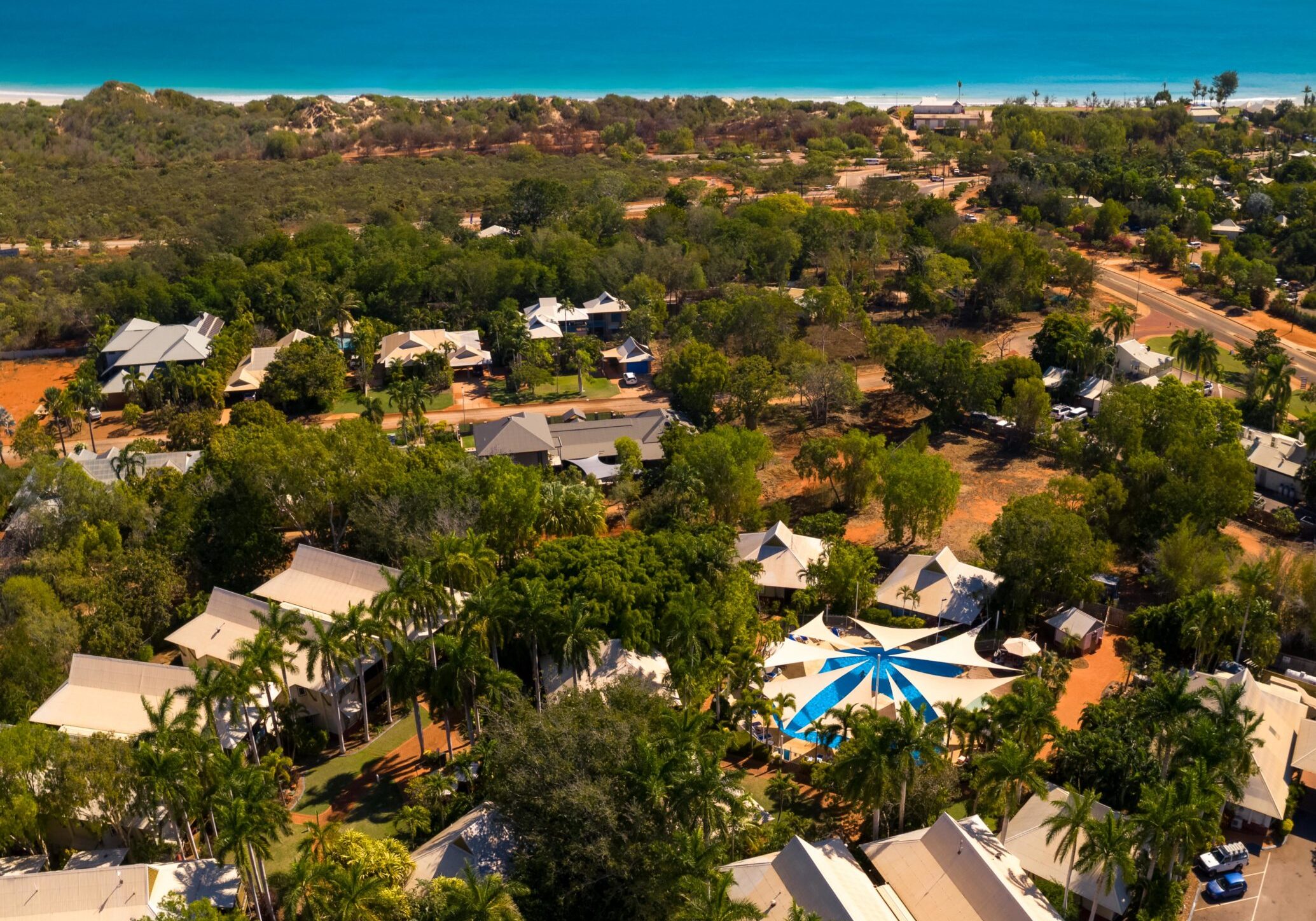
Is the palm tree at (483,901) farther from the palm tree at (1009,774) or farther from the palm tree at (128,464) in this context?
the palm tree at (128,464)

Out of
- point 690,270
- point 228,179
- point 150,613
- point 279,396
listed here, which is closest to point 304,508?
point 150,613

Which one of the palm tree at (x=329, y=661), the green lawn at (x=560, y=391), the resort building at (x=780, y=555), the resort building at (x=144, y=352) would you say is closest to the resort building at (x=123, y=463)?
the resort building at (x=144, y=352)

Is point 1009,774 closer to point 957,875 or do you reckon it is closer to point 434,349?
point 957,875

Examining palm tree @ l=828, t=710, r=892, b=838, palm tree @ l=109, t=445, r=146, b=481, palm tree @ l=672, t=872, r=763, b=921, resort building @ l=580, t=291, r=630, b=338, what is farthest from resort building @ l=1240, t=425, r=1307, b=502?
palm tree @ l=109, t=445, r=146, b=481

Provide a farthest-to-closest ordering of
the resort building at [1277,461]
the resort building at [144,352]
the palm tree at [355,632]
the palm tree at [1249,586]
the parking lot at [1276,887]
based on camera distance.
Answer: the resort building at [144,352], the resort building at [1277,461], the palm tree at [1249,586], the palm tree at [355,632], the parking lot at [1276,887]

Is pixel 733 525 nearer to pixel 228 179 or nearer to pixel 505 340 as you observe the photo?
pixel 505 340

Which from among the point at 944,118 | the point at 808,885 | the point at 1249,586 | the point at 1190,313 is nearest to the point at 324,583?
the point at 808,885

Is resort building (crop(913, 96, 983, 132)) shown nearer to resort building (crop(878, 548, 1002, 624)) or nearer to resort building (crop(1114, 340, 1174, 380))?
resort building (crop(1114, 340, 1174, 380))

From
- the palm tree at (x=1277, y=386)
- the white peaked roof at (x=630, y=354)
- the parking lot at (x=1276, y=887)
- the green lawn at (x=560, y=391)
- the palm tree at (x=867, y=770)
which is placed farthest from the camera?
the white peaked roof at (x=630, y=354)
